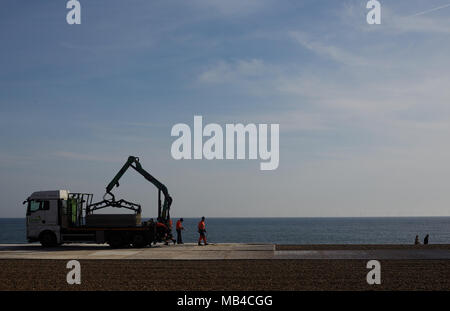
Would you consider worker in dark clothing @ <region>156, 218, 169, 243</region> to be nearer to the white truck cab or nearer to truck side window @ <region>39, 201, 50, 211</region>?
the white truck cab

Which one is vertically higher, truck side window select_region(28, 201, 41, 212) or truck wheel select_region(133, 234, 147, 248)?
truck side window select_region(28, 201, 41, 212)

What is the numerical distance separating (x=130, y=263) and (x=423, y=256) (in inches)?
426

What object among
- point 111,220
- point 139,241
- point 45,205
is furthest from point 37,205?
point 139,241

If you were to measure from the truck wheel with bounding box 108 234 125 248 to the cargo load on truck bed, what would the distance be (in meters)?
0.60

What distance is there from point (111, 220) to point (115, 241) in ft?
3.51

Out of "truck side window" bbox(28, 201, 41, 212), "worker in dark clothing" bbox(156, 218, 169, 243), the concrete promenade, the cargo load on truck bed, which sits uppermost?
"truck side window" bbox(28, 201, 41, 212)

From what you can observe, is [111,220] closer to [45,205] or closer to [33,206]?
[45,205]

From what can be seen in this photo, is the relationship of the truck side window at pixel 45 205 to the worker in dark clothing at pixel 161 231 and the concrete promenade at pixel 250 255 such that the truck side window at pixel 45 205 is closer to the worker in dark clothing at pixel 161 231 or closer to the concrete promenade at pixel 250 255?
the concrete promenade at pixel 250 255

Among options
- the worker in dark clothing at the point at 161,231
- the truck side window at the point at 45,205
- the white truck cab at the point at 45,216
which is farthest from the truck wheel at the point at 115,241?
the truck side window at the point at 45,205

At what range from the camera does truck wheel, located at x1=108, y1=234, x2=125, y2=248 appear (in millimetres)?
28750

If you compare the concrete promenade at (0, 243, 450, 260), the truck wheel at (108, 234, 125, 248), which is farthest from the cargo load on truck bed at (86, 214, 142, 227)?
the concrete promenade at (0, 243, 450, 260)

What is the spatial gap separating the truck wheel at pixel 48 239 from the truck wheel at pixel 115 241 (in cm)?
285
